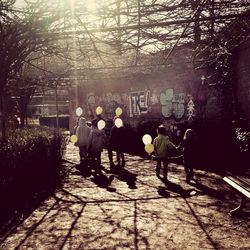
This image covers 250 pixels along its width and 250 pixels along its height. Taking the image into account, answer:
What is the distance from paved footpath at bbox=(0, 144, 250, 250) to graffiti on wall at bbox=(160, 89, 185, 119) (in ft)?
23.0

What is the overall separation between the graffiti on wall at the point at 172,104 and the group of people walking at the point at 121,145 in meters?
4.79

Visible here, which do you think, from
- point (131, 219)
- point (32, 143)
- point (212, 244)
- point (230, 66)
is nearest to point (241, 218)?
point (212, 244)

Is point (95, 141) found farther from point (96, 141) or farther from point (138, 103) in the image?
point (138, 103)

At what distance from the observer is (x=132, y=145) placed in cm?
1636

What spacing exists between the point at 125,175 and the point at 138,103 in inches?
327

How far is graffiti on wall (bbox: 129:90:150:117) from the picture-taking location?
55.7 ft

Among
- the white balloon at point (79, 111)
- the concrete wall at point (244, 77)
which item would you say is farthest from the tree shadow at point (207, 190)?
the white balloon at point (79, 111)

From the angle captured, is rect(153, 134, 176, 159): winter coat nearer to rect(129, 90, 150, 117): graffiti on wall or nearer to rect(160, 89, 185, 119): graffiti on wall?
rect(160, 89, 185, 119): graffiti on wall

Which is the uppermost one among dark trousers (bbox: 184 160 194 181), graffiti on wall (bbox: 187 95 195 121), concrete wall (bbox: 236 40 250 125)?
concrete wall (bbox: 236 40 250 125)

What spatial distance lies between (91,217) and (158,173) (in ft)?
12.0

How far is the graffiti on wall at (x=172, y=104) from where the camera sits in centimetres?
1509

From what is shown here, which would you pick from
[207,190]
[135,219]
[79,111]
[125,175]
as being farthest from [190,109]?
[135,219]

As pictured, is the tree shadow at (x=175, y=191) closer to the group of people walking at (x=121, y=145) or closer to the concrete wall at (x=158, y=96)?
the group of people walking at (x=121, y=145)

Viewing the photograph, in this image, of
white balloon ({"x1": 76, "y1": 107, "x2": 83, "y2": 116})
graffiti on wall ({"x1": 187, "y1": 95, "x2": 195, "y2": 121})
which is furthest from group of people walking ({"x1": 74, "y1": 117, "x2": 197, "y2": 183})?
white balloon ({"x1": 76, "y1": 107, "x2": 83, "y2": 116})
